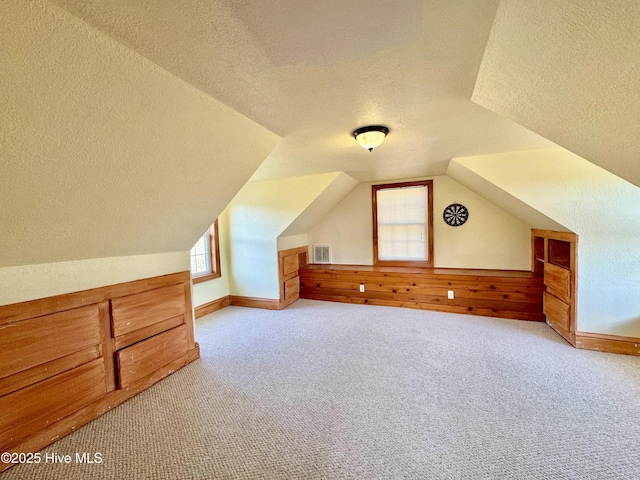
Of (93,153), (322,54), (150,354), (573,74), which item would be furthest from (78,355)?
(573,74)

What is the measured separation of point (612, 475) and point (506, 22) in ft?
7.36

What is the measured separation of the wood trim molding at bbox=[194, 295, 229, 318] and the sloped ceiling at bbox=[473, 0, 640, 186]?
416cm

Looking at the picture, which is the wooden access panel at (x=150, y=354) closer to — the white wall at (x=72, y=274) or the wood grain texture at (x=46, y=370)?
the wood grain texture at (x=46, y=370)

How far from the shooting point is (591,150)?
159cm

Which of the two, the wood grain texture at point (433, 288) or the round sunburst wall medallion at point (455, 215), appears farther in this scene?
the round sunburst wall medallion at point (455, 215)

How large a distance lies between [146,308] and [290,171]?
2.31 m

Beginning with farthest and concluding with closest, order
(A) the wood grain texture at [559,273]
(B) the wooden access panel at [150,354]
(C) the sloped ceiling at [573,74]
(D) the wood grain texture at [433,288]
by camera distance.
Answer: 1. (D) the wood grain texture at [433,288]
2. (A) the wood grain texture at [559,273]
3. (B) the wooden access panel at [150,354]
4. (C) the sloped ceiling at [573,74]

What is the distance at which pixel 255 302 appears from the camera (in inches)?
173

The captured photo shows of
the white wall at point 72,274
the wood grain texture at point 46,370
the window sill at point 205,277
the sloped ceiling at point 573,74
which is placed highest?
the sloped ceiling at point 573,74

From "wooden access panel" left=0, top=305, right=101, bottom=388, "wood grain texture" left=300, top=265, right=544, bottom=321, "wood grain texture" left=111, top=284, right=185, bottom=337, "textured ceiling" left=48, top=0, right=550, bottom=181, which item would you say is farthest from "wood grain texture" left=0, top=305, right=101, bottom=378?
"wood grain texture" left=300, top=265, right=544, bottom=321

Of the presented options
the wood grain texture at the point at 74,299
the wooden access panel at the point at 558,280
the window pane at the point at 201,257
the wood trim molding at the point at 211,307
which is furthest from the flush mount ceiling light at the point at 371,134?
the wood trim molding at the point at 211,307

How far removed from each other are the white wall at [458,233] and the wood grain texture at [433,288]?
247mm

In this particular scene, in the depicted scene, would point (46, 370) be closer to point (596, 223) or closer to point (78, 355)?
point (78, 355)

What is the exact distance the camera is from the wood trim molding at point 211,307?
3.96 meters
